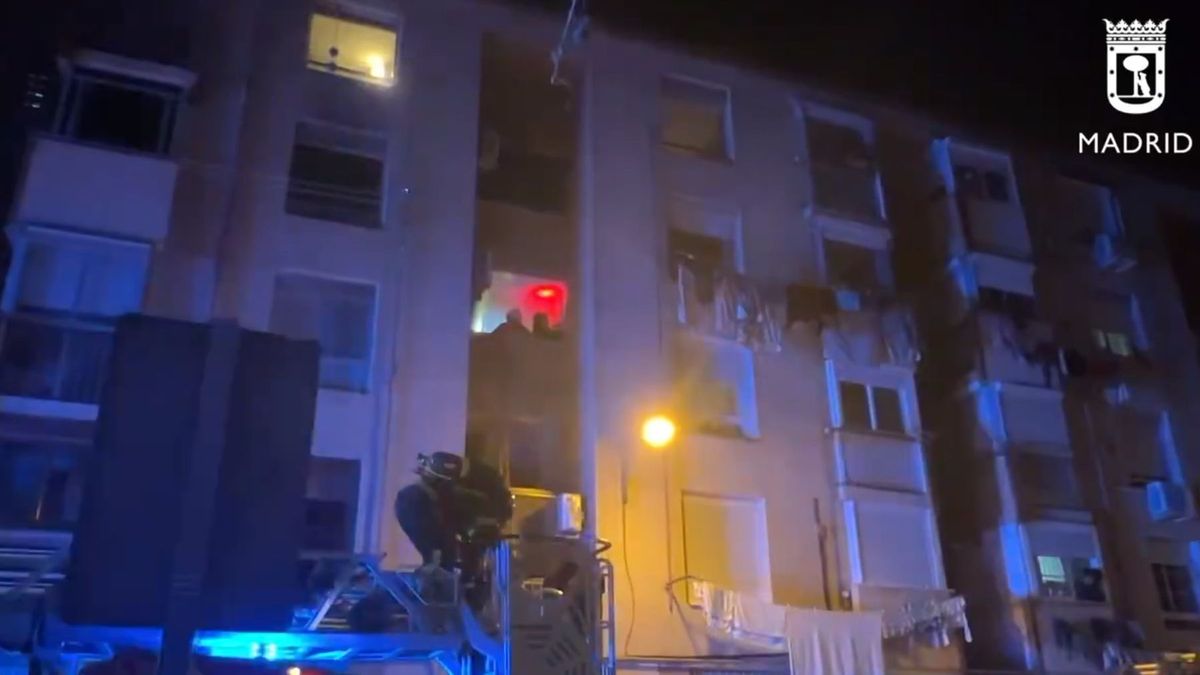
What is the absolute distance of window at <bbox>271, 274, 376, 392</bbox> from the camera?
15.3 meters

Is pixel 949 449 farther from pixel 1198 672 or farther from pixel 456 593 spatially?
pixel 456 593

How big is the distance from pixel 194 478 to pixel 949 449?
17.3m

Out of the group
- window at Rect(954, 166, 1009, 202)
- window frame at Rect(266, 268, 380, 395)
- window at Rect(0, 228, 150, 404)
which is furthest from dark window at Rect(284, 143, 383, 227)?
window at Rect(954, 166, 1009, 202)

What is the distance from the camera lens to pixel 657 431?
15.9 m

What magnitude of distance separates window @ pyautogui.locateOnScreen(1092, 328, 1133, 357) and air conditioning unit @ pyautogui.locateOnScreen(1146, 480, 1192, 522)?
3.57m

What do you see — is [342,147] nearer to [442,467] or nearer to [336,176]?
[336,176]

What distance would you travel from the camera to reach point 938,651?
1667 centimetres

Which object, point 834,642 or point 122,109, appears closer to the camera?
point 834,642

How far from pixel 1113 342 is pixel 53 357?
21991 mm

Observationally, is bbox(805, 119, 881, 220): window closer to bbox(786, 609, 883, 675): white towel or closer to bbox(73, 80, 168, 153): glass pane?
bbox(786, 609, 883, 675): white towel

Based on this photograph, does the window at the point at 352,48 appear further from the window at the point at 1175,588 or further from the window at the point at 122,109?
the window at the point at 1175,588

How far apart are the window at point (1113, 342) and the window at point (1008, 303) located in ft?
7.08

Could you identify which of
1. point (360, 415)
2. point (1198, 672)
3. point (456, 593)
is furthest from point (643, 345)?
point (1198, 672)

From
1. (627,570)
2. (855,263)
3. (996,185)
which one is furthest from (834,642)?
(996,185)
